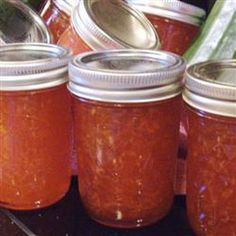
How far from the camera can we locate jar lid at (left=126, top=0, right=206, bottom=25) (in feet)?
2.42

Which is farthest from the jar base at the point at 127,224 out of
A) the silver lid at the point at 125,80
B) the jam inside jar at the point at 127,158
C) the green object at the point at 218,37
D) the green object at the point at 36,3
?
the green object at the point at 36,3

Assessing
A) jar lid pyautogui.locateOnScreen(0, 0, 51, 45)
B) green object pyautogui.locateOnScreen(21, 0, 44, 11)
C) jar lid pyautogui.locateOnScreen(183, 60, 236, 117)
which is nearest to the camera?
jar lid pyautogui.locateOnScreen(183, 60, 236, 117)

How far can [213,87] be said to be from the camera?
46 cm

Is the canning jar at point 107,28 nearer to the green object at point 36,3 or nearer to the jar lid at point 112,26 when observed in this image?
the jar lid at point 112,26

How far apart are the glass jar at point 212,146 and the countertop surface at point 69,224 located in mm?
38

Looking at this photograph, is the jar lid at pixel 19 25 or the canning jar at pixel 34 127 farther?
Result: the jar lid at pixel 19 25

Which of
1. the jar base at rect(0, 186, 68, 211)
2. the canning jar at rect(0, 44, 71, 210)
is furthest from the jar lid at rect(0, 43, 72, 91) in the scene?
the jar base at rect(0, 186, 68, 211)

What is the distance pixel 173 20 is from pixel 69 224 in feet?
1.11

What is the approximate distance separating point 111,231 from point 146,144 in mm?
103

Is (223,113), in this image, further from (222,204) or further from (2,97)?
(2,97)

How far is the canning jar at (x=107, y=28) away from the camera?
24.5 inches

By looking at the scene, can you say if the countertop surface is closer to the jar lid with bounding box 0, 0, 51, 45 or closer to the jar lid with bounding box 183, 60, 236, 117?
the jar lid with bounding box 183, 60, 236, 117

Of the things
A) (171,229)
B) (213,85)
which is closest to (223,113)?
(213,85)

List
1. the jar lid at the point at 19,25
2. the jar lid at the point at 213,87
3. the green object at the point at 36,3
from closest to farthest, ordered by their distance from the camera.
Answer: the jar lid at the point at 213,87 < the jar lid at the point at 19,25 < the green object at the point at 36,3
